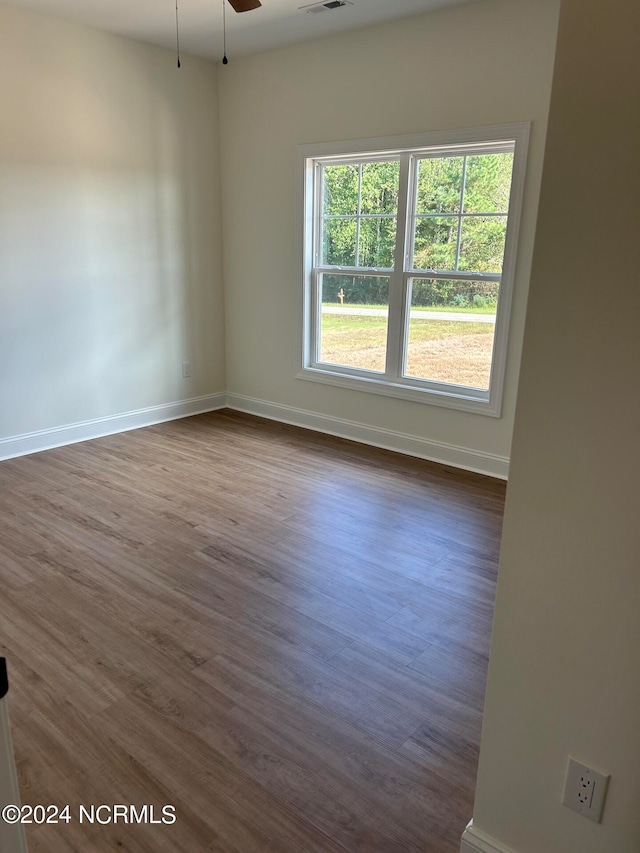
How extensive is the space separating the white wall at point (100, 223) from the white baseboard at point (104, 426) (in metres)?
0.06

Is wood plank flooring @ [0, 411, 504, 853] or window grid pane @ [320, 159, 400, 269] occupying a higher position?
window grid pane @ [320, 159, 400, 269]

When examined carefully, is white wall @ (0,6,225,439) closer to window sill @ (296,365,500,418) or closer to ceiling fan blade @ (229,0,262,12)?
window sill @ (296,365,500,418)

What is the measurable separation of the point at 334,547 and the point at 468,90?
2.82 metres

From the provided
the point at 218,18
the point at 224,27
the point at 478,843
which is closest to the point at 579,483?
the point at 478,843

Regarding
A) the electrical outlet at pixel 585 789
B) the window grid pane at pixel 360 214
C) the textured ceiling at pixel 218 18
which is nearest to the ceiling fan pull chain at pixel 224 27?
the textured ceiling at pixel 218 18

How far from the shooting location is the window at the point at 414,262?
3.86 metres

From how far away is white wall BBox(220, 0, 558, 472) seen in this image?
11.6 feet

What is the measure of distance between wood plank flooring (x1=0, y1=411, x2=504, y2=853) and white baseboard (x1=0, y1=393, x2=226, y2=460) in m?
0.40

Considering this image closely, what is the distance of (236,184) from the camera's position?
17.0 feet

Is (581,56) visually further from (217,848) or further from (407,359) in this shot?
(407,359)

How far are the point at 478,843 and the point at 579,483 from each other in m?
0.94

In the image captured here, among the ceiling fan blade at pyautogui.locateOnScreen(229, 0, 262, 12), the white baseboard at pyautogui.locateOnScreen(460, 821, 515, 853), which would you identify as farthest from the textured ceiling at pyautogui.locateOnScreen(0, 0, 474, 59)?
the white baseboard at pyautogui.locateOnScreen(460, 821, 515, 853)

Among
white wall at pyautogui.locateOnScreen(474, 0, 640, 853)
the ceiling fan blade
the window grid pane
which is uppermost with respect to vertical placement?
the ceiling fan blade

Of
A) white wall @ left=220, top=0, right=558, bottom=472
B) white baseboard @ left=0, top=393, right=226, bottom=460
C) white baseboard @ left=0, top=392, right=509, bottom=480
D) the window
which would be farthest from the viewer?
white baseboard @ left=0, top=393, right=226, bottom=460
